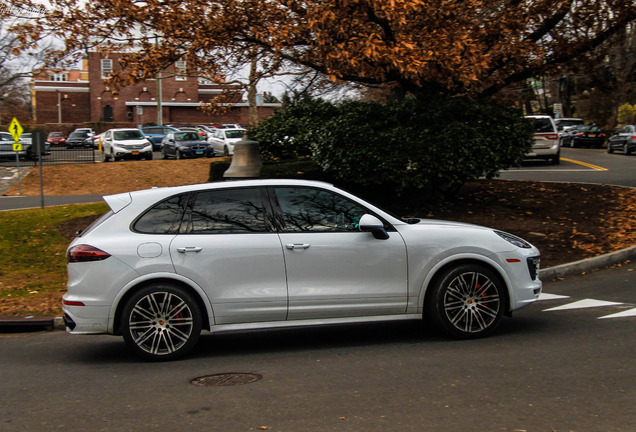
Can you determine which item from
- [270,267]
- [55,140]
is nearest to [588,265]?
[270,267]

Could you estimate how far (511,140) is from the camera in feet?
46.9

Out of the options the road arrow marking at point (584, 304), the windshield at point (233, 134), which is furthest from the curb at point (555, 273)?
the windshield at point (233, 134)

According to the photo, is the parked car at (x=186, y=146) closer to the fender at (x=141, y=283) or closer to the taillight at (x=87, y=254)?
the taillight at (x=87, y=254)

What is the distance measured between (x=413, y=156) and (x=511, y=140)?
211 cm

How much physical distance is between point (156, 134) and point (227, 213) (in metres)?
47.5

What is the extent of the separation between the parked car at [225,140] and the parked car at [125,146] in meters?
4.59

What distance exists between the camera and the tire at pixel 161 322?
636 centimetres

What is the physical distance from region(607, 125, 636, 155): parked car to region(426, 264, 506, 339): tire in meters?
32.0

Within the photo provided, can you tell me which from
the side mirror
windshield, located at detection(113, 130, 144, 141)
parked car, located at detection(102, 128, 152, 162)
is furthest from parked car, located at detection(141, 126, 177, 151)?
the side mirror

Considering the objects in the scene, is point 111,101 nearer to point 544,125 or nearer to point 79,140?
point 79,140

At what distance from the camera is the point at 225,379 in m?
5.81

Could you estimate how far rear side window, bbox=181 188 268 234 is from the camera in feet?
21.6

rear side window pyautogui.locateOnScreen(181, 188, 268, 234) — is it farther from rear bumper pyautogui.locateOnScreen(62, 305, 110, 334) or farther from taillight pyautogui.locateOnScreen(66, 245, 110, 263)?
rear bumper pyautogui.locateOnScreen(62, 305, 110, 334)

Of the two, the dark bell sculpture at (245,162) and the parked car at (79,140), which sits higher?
the dark bell sculpture at (245,162)
